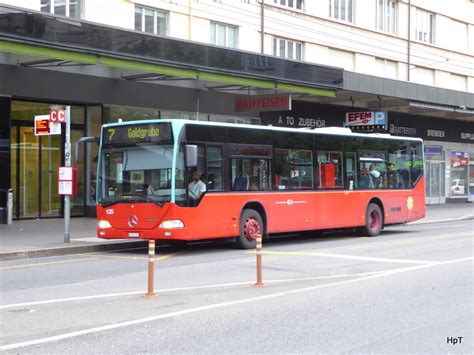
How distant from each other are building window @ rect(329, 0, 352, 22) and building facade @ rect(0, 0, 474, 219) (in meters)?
0.05

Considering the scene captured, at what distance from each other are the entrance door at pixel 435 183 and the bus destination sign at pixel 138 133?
1087 inches

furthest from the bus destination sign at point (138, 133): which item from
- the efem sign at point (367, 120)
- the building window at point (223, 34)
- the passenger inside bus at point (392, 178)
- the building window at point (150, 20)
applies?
the efem sign at point (367, 120)

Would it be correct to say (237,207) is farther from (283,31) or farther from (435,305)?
(283,31)

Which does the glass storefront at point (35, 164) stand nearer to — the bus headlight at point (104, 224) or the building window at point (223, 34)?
the building window at point (223, 34)

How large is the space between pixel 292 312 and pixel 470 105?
29.0m

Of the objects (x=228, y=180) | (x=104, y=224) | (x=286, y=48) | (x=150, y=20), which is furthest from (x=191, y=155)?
(x=286, y=48)

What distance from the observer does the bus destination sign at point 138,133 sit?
14031mm

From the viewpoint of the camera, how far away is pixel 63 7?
70.6ft

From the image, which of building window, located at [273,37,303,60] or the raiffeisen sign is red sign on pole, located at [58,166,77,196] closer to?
the raiffeisen sign

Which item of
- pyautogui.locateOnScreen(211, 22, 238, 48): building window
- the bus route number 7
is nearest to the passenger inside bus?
the bus route number 7

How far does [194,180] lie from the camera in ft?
46.4

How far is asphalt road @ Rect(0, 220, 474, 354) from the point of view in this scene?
6500mm

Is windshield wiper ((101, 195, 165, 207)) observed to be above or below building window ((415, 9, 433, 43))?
below

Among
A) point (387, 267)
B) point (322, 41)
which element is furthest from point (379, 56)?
point (387, 267)
